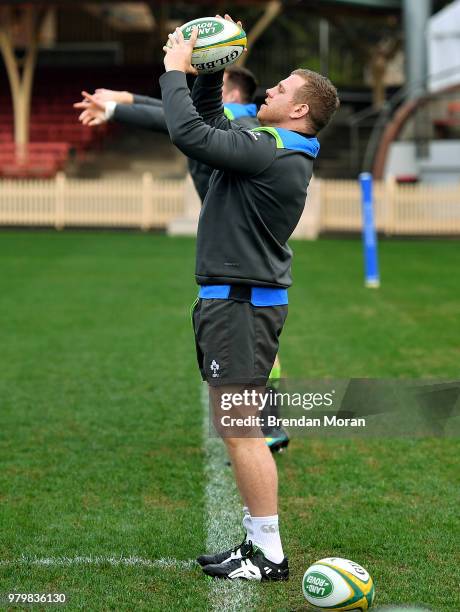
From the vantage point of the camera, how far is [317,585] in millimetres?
4031

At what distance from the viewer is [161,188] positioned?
27.0 meters

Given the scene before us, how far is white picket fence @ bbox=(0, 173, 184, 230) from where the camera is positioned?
1063 inches

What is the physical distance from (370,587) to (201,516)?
1379 millimetres

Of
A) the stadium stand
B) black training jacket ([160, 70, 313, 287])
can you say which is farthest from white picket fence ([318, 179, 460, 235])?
black training jacket ([160, 70, 313, 287])

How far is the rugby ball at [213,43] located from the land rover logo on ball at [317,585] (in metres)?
2.05

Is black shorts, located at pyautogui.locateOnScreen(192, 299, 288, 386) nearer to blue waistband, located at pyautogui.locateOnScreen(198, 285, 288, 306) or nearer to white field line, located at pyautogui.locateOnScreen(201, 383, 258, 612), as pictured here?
blue waistband, located at pyautogui.locateOnScreen(198, 285, 288, 306)

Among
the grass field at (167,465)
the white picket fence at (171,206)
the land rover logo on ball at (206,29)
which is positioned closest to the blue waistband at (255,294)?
the land rover logo on ball at (206,29)

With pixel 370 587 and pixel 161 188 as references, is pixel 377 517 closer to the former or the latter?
pixel 370 587

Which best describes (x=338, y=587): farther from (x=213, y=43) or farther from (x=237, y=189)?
(x=213, y=43)

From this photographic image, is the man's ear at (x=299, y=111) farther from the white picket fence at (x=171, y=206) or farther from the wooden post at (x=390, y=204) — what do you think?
the wooden post at (x=390, y=204)

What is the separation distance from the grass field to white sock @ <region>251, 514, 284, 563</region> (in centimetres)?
14

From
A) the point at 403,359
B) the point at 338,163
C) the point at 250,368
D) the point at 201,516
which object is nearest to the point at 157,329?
the point at 403,359

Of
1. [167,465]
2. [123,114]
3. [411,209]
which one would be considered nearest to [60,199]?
[411,209]

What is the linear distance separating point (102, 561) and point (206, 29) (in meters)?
2.24
